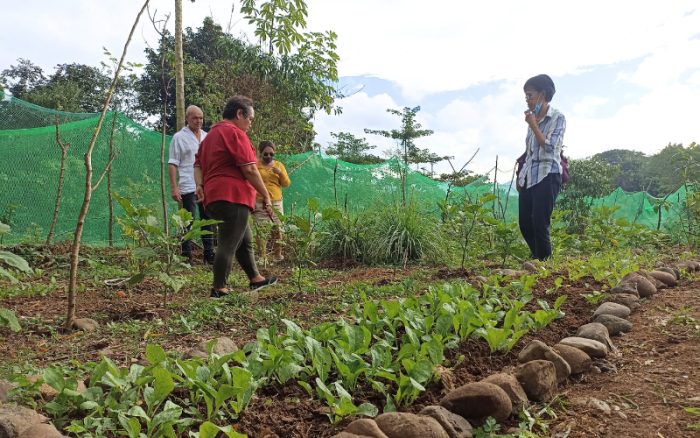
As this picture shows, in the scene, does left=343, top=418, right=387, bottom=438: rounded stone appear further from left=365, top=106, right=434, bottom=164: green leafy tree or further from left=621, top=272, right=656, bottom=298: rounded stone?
left=365, top=106, right=434, bottom=164: green leafy tree

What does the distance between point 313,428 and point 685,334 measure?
75.5 inches

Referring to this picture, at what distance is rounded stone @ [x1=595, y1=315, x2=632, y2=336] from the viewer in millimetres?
2307

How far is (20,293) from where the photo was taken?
349cm

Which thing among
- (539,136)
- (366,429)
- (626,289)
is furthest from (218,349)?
(539,136)

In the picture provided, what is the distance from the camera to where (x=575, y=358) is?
1.84 m

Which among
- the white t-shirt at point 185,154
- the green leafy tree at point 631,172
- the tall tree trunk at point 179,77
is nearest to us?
the white t-shirt at point 185,154

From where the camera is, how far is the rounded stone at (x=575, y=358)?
1.83m

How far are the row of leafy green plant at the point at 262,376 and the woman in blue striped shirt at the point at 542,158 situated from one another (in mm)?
2052

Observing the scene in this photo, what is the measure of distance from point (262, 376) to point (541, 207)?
Answer: 321cm

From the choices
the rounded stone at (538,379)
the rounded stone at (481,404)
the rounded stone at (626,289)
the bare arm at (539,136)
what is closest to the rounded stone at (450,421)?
the rounded stone at (481,404)

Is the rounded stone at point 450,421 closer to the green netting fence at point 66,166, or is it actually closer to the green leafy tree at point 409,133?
the green netting fence at point 66,166

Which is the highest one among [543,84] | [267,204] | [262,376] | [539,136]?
[543,84]

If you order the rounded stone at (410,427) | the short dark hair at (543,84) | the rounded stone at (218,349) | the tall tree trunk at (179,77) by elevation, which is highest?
the tall tree trunk at (179,77)

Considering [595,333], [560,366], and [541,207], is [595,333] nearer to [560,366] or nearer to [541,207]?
[560,366]
